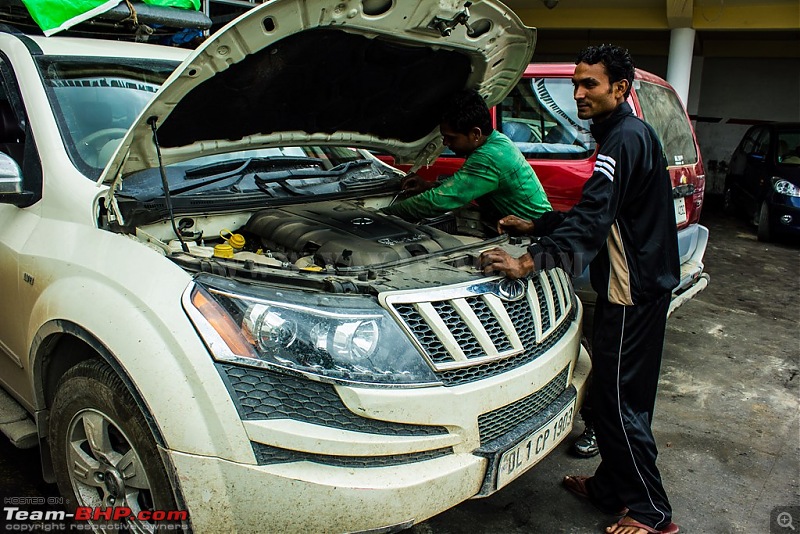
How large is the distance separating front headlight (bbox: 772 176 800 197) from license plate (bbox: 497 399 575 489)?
7419 mm

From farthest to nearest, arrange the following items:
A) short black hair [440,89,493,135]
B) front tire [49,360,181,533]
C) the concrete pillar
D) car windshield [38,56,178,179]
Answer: the concrete pillar → short black hair [440,89,493,135] → car windshield [38,56,178,179] → front tire [49,360,181,533]

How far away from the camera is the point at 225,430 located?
1.81m

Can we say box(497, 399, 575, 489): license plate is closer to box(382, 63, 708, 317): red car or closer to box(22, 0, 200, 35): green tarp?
box(382, 63, 708, 317): red car

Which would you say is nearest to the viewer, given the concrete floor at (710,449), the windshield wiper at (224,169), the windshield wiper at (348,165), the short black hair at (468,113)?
the concrete floor at (710,449)

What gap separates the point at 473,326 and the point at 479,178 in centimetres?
128

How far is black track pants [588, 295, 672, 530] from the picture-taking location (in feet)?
8.58

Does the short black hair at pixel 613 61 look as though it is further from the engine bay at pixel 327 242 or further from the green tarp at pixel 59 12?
the green tarp at pixel 59 12

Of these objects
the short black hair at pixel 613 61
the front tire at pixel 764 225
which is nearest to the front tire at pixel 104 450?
the short black hair at pixel 613 61

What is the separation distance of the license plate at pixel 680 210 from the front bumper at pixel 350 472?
130 inches

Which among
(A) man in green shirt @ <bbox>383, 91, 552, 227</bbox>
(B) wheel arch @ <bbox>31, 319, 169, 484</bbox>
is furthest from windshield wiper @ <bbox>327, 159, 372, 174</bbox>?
(B) wheel arch @ <bbox>31, 319, 169, 484</bbox>

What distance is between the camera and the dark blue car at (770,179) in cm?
851

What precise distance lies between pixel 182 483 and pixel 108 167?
116 cm

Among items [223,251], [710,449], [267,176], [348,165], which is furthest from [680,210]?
[223,251]

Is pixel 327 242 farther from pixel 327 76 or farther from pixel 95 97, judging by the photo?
pixel 95 97
